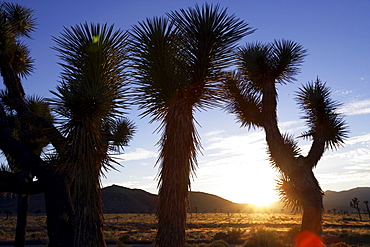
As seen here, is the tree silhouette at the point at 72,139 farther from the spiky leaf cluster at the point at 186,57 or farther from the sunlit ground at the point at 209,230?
the sunlit ground at the point at 209,230

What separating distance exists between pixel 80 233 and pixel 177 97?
3351mm

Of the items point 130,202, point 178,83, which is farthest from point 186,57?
point 130,202

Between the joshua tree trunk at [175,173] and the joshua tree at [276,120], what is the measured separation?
2460 mm

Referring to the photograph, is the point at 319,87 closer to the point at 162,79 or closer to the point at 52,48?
the point at 162,79

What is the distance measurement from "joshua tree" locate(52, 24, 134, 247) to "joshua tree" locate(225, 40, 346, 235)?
3238 mm

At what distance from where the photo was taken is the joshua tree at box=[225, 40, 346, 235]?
8.45 m

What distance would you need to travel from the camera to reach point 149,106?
279 inches

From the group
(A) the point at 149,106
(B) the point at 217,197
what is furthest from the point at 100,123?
(B) the point at 217,197

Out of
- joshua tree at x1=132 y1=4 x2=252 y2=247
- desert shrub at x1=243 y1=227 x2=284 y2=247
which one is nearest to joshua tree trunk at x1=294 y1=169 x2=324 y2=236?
joshua tree at x1=132 y1=4 x2=252 y2=247

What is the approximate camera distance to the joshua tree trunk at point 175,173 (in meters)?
5.81

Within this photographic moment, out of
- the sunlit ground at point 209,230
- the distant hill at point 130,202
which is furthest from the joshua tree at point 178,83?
the distant hill at point 130,202

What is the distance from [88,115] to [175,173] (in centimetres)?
225

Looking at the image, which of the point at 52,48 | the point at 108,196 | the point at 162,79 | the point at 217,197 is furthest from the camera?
the point at 217,197

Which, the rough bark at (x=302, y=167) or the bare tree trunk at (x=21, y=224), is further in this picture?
the bare tree trunk at (x=21, y=224)
